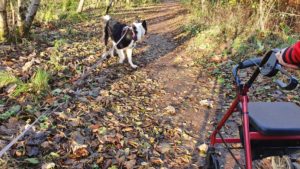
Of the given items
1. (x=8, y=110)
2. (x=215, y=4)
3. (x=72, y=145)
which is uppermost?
(x=215, y=4)

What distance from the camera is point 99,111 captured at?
435 centimetres

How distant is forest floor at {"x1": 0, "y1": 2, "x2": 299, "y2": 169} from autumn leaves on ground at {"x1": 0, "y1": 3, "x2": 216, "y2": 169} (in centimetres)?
1

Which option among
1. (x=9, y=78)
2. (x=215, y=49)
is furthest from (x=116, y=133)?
(x=215, y=49)

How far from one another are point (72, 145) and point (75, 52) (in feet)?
13.6

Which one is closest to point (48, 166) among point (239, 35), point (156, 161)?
point (156, 161)

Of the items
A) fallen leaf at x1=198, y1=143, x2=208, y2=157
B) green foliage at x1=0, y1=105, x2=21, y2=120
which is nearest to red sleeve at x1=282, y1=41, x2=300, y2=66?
fallen leaf at x1=198, y1=143, x2=208, y2=157

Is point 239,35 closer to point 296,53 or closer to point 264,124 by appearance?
point 264,124

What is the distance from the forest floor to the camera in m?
3.39

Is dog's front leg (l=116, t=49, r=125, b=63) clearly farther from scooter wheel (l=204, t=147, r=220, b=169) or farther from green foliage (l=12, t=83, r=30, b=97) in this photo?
scooter wheel (l=204, t=147, r=220, b=169)

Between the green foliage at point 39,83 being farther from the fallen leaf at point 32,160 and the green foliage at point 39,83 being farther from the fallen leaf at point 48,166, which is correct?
the fallen leaf at point 48,166

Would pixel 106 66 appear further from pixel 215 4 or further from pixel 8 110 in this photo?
pixel 215 4

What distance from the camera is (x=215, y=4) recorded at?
11281 mm

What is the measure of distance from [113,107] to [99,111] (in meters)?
0.30

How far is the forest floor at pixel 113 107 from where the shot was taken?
3.39 meters
